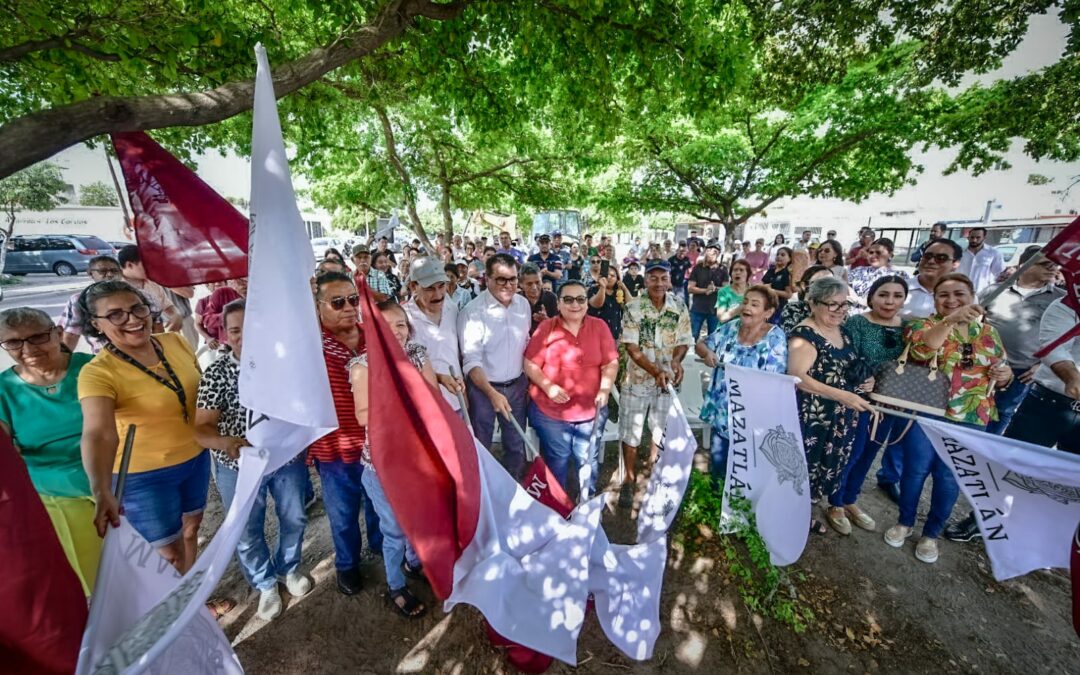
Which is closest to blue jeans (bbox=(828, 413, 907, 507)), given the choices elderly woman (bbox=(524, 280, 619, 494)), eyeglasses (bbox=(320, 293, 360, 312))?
elderly woman (bbox=(524, 280, 619, 494))

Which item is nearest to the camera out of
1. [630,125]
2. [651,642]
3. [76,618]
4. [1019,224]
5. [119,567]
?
[76,618]

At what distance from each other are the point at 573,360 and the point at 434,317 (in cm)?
137

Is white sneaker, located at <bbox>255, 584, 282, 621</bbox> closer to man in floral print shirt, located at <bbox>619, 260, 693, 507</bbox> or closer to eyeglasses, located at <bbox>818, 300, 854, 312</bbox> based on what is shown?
man in floral print shirt, located at <bbox>619, 260, 693, 507</bbox>

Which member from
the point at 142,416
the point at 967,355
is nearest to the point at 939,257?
the point at 967,355

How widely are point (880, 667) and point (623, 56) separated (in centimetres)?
540

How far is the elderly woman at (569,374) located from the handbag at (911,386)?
2.14m

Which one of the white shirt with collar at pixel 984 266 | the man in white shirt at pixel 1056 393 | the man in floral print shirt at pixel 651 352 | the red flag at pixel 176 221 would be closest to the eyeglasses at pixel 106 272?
the red flag at pixel 176 221

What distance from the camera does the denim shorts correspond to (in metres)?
2.52

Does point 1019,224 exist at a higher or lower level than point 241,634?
higher

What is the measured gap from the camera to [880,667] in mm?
2732

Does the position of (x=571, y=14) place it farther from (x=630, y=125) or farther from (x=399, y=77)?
(x=630, y=125)

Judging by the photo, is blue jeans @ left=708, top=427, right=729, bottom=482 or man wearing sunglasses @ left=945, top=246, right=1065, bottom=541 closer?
man wearing sunglasses @ left=945, top=246, right=1065, bottom=541

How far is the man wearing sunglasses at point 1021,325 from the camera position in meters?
3.76

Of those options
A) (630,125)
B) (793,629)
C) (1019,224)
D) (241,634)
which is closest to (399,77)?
(241,634)
